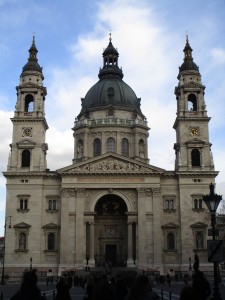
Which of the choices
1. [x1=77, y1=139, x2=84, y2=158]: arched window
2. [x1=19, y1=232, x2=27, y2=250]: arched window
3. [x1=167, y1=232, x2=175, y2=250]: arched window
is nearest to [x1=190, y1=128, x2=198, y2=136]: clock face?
[x1=167, y1=232, x2=175, y2=250]: arched window

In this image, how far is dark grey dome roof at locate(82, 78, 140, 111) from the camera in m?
77.0

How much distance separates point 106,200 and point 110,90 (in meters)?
21.0

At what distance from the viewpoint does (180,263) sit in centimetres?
6006

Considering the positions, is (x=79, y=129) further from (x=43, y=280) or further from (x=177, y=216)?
(x=43, y=280)

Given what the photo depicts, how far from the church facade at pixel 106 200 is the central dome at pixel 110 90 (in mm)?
12157

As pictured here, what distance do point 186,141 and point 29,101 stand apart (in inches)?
896

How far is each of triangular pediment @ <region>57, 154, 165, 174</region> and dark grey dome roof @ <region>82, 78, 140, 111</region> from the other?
53.2ft

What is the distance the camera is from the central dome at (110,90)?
77.1 meters

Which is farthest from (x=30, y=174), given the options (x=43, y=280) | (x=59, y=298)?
(x=59, y=298)

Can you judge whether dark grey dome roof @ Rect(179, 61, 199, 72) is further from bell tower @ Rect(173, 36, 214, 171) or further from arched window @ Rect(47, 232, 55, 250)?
arched window @ Rect(47, 232, 55, 250)

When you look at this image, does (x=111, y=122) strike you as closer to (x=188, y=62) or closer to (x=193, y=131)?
(x=193, y=131)

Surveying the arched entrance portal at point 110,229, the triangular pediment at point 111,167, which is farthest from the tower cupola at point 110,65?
the arched entrance portal at point 110,229

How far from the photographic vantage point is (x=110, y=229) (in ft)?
215

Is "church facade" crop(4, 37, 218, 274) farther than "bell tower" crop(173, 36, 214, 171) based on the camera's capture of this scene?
No
